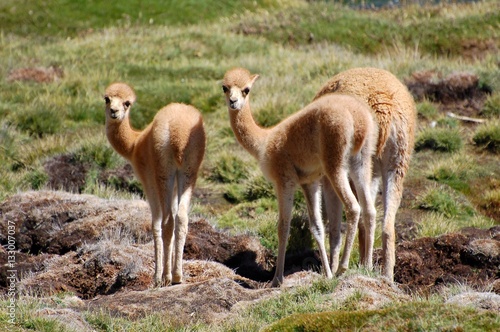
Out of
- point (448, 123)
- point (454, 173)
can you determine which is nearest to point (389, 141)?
point (454, 173)

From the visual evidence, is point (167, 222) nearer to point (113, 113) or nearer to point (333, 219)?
point (113, 113)

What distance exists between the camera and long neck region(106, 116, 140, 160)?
9.03m

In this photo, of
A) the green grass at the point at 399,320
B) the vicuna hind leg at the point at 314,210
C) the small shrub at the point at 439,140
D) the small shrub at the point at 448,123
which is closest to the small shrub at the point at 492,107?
the small shrub at the point at 448,123

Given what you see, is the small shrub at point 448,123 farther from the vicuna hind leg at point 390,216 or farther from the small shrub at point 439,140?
the vicuna hind leg at point 390,216

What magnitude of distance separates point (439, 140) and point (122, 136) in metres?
7.00

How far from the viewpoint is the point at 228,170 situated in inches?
557

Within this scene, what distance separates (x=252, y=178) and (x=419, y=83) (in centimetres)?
527

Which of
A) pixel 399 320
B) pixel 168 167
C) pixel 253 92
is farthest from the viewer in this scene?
pixel 253 92

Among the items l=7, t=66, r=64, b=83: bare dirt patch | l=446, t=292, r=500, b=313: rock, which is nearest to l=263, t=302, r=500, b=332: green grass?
l=446, t=292, r=500, b=313: rock

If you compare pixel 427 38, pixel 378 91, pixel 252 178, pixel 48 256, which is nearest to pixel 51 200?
pixel 48 256

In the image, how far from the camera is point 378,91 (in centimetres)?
900

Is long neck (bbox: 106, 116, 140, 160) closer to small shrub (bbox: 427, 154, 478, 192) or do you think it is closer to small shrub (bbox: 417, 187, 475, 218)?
small shrub (bbox: 417, 187, 475, 218)

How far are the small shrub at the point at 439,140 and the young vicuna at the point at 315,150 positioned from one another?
5.68 meters

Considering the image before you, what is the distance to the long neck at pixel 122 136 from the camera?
9031 millimetres
